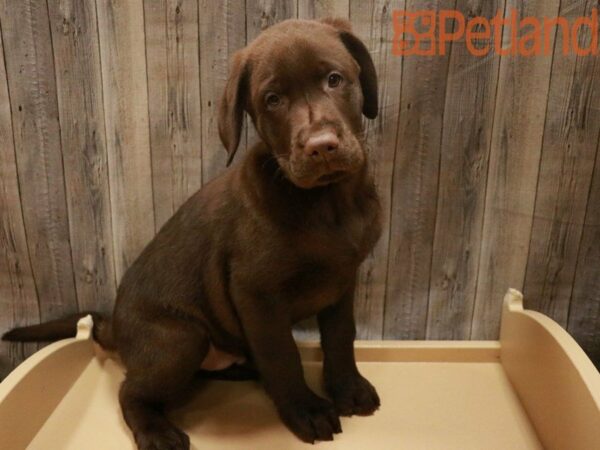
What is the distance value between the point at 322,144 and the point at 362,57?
1.08 ft

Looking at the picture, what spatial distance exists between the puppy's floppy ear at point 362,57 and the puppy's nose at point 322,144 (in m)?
0.28

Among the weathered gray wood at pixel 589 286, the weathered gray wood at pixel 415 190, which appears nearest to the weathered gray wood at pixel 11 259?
the weathered gray wood at pixel 415 190

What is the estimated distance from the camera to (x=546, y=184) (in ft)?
5.52

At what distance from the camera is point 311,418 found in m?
1.48

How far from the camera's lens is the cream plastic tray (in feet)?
4.71

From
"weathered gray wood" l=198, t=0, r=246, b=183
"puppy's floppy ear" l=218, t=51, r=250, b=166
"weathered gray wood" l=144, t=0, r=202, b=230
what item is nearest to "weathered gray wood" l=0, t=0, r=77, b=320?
"weathered gray wood" l=144, t=0, r=202, b=230

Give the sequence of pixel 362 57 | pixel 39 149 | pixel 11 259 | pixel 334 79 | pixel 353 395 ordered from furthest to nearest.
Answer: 1. pixel 11 259
2. pixel 39 149
3. pixel 353 395
4. pixel 362 57
5. pixel 334 79

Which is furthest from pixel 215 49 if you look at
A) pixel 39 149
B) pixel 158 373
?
pixel 158 373

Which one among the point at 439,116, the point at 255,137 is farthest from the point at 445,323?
the point at 255,137

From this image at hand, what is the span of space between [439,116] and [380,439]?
2.87ft

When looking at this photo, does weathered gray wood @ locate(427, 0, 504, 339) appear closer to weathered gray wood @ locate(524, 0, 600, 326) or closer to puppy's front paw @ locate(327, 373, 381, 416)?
weathered gray wood @ locate(524, 0, 600, 326)

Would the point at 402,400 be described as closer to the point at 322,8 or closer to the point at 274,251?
the point at 274,251

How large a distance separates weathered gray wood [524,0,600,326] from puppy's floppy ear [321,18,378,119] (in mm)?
556

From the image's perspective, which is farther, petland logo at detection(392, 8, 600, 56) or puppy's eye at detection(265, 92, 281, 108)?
petland logo at detection(392, 8, 600, 56)
